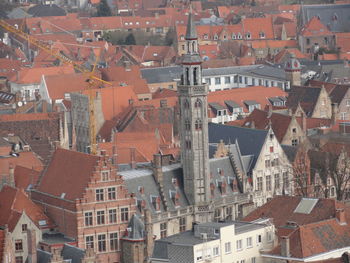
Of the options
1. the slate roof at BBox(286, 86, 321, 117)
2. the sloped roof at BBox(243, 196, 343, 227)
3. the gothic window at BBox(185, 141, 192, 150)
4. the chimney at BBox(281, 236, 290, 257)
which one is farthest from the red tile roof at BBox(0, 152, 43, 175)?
the slate roof at BBox(286, 86, 321, 117)

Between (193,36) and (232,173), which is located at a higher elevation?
(193,36)

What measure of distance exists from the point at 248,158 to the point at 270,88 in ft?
169

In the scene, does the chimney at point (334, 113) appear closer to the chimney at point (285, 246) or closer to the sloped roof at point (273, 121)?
the sloped roof at point (273, 121)

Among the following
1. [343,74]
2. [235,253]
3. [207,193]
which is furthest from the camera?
[343,74]

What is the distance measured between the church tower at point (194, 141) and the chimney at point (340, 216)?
42.9 feet

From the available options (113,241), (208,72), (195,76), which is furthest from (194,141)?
(208,72)

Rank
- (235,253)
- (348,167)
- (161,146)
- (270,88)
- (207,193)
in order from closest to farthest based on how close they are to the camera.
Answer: (235,253)
(207,193)
(348,167)
(161,146)
(270,88)

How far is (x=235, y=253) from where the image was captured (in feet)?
308

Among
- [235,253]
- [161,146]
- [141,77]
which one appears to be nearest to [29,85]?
[141,77]

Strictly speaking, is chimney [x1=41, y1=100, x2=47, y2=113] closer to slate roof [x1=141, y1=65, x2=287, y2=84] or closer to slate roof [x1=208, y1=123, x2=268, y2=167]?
slate roof [x1=141, y1=65, x2=287, y2=84]

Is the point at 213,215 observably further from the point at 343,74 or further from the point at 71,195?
the point at 343,74

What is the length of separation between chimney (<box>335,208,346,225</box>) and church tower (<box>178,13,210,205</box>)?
514 inches

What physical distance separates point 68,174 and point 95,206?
4.38 meters

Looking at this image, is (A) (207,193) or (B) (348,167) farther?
(B) (348,167)
